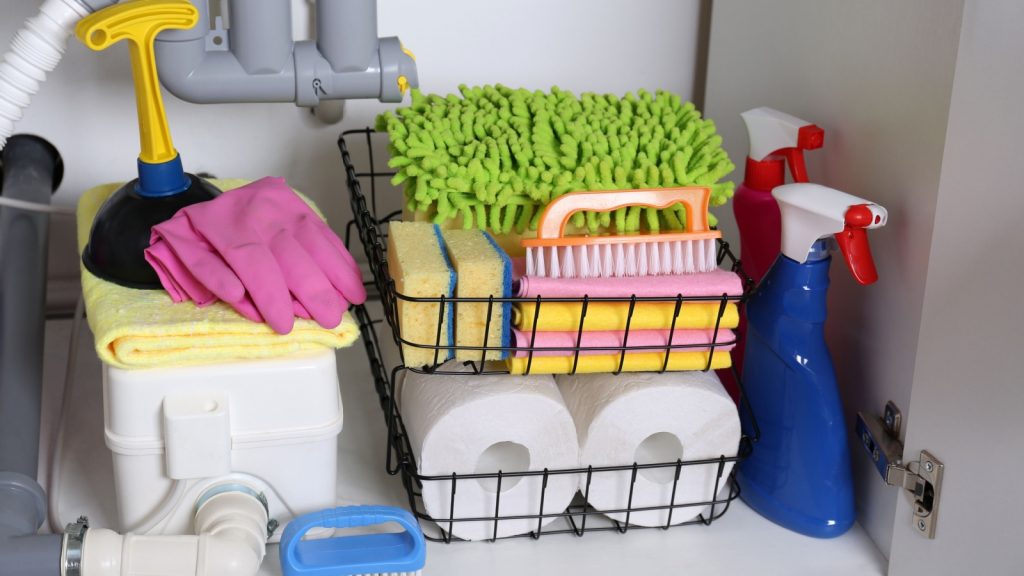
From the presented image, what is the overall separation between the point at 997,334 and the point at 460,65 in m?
0.66

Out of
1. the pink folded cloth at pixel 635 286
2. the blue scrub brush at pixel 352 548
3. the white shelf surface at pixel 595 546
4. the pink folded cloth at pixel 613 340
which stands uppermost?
the pink folded cloth at pixel 635 286

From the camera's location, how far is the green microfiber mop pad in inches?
30.0

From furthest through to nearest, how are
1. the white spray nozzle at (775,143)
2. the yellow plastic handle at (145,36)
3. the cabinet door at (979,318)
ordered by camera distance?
the white spray nozzle at (775,143)
the yellow plastic handle at (145,36)
the cabinet door at (979,318)

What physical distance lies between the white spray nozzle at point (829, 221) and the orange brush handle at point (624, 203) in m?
0.06

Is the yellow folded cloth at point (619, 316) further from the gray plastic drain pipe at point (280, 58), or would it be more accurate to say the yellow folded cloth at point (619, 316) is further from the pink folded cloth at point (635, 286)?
the gray plastic drain pipe at point (280, 58)

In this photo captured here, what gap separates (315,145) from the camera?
1.11 metres

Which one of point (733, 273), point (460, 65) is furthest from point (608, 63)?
point (733, 273)

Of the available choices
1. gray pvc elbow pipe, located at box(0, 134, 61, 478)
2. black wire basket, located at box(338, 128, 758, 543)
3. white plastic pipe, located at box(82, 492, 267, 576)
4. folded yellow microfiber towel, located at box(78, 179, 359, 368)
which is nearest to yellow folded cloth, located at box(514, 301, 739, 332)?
black wire basket, located at box(338, 128, 758, 543)

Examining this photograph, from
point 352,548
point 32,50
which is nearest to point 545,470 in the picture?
point 352,548

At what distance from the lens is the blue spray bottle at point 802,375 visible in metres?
0.73

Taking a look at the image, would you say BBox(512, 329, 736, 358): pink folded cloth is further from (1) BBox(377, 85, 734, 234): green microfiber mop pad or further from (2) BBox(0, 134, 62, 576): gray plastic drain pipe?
(2) BBox(0, 134, 62, 576): gray plastic drain pipe

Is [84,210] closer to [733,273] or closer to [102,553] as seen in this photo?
[102,553]

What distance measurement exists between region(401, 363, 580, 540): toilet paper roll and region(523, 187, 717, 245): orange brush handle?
112mm

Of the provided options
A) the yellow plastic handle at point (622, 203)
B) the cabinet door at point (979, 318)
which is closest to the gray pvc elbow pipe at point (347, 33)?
the yellow plastic handle at point (622, 203)
